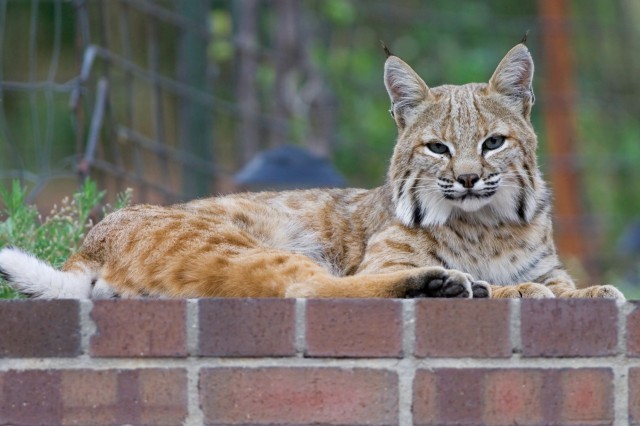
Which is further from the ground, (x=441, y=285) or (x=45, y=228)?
(x=45, y=228)

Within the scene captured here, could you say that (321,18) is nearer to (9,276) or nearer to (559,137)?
(559,137)

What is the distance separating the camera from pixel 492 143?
422 centimetres

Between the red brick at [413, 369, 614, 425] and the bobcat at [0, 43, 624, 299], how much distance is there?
472 mm

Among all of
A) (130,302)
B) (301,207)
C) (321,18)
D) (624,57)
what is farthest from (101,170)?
(624,57)

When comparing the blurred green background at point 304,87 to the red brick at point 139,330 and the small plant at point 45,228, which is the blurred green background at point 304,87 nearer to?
the small plant at point 45,228

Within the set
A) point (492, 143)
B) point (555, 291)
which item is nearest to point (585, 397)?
point (555, 291)

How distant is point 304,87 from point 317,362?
7.69 metres

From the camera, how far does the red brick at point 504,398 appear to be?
9.93 feet

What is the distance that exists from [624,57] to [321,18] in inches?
142

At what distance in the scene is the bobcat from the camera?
142 inches

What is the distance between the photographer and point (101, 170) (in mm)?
6262

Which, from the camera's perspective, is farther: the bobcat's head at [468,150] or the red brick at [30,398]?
the bobcat's head at [468,150]

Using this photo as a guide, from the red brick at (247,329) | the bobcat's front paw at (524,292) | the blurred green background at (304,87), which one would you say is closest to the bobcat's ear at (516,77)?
the bobcat's front paw at (524,292)

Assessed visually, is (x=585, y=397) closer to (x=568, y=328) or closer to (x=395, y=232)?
(x=568, y=328)
